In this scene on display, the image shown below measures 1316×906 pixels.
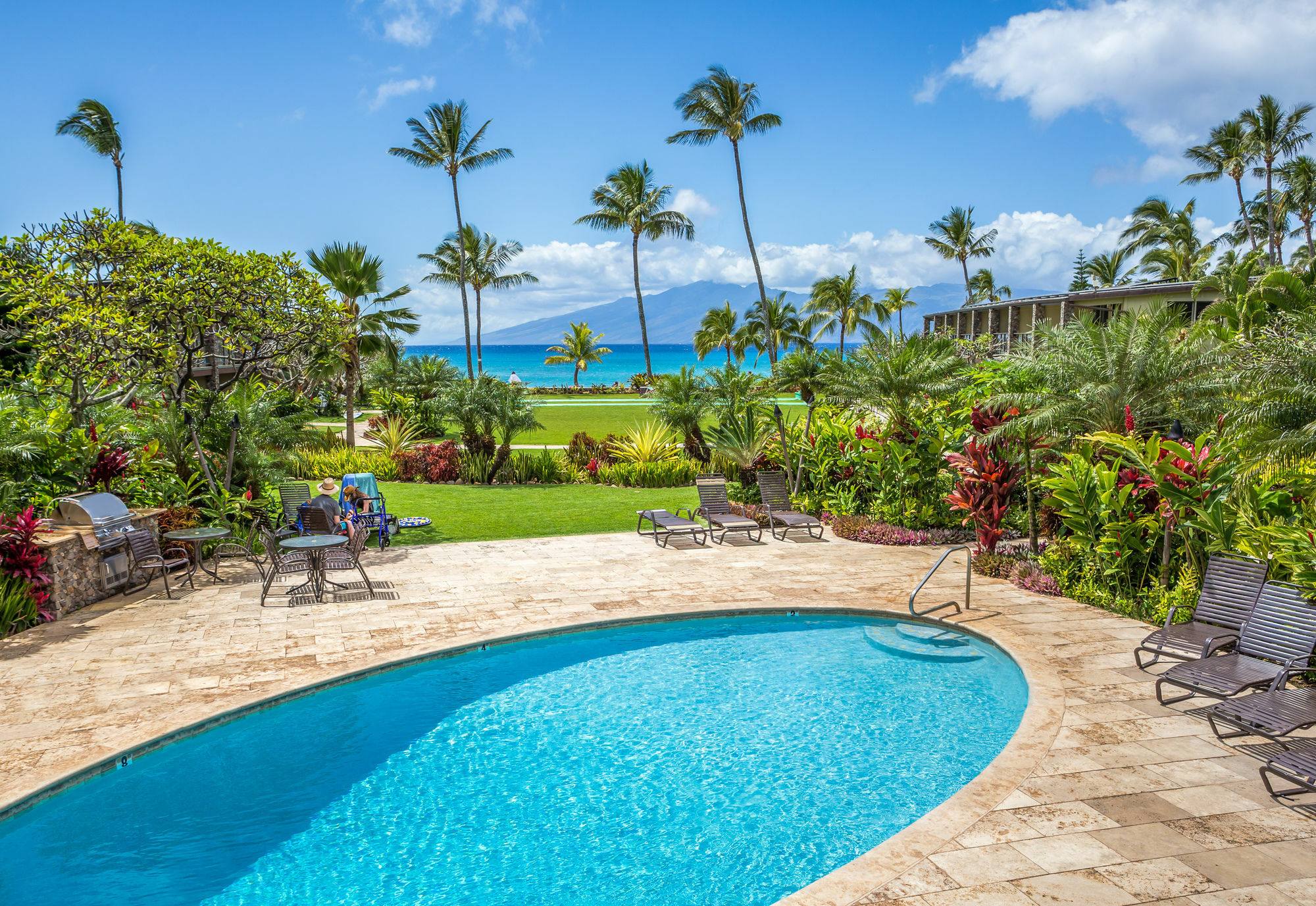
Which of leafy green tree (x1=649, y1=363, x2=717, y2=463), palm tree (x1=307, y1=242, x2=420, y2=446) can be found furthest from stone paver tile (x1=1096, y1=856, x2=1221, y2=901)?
palm tree (x1=307, y1=242, x2=420, y2=446)

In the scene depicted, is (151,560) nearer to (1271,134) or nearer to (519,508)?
(519,508)

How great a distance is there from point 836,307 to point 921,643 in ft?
175

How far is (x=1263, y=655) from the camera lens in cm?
603

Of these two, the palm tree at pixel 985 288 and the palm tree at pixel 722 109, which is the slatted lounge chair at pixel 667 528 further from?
the palm tree at pixel 985 288

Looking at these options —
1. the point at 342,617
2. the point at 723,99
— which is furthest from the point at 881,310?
the point at 342,617

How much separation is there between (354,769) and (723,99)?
36401mm

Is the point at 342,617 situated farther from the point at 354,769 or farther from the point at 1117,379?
the point at 1117,379

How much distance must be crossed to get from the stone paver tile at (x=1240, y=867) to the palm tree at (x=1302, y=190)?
52.5 meters

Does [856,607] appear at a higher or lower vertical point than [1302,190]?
lower

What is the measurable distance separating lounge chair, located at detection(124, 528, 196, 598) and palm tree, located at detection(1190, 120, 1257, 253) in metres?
55.5

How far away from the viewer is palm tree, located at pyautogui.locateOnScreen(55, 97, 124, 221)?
41156 mm

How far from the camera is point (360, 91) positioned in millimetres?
16219

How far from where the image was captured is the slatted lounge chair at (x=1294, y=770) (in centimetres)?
447

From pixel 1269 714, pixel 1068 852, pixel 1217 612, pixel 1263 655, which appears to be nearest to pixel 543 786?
pixel 1068 852
